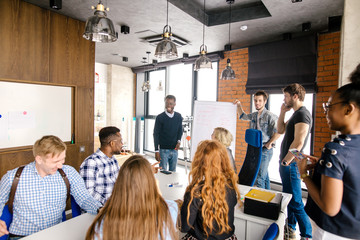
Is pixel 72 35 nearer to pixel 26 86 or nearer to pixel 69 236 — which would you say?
pixel 26 86

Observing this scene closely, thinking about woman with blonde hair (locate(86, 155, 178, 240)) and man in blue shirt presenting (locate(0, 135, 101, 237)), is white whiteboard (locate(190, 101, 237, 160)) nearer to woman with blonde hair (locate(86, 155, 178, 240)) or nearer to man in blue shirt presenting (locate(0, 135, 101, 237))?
man in blue shirt presenting (locate(0, 135, 101, 237))

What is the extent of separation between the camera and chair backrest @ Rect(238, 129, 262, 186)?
2342 mm

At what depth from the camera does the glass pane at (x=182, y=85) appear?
6.30 metres

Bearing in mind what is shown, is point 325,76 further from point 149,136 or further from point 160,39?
point 149,136

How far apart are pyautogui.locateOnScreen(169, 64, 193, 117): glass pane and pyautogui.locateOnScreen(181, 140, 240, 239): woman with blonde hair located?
477 centimetres

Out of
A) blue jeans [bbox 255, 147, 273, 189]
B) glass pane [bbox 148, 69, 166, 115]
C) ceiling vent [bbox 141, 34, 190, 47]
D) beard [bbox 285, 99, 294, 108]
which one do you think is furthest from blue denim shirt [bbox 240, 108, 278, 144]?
glass pane [bbox 148, 69, 166, 115]

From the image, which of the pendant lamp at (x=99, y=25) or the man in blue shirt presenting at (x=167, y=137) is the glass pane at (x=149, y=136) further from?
the pendant lamp at (x=99, y=25)

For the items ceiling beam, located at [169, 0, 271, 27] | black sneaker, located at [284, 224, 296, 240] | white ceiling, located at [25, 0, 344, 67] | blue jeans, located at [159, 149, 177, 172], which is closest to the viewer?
black sneaker, located at [284, 224, 296, 240]

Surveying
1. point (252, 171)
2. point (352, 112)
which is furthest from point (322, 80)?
point (352, 112)

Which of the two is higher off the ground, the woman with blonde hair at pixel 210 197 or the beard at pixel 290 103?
the beard at pixel 290 103

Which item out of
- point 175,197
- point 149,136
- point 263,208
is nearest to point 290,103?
point 263,208

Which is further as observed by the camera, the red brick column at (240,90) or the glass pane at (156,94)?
the glass pane at (156,94)

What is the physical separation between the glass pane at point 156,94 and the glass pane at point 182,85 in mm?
401

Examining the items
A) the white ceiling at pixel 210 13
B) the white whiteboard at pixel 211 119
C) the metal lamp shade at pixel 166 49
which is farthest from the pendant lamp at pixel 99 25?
the white whiteboard at pixel 211 119
